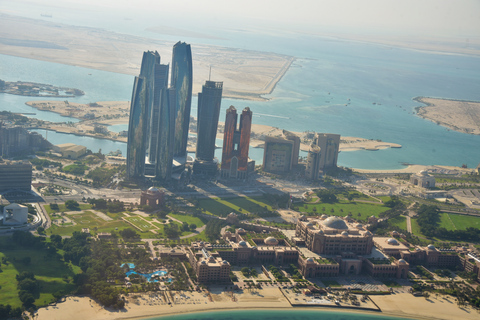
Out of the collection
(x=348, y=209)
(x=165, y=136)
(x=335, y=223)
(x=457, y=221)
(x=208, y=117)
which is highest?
(x=208, y=117)

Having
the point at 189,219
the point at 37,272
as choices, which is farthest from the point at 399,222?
the point at 37,272

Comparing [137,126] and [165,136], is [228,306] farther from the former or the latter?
[137,126]

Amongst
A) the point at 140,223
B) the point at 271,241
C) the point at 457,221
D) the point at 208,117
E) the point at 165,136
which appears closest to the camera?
the point at 271,241

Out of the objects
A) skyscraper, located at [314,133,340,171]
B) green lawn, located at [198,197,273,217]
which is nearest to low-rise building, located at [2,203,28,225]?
green lawn, located at [198,197,273,217]

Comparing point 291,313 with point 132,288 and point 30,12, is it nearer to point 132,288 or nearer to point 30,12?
point 132,288

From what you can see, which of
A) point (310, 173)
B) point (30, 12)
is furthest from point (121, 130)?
point (30, 12)

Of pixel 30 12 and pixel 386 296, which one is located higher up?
pixel 30 12

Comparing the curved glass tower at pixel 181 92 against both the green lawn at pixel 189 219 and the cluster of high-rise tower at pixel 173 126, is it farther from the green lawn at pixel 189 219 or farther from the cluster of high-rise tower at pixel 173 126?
the green lawn at pixel 189 219
